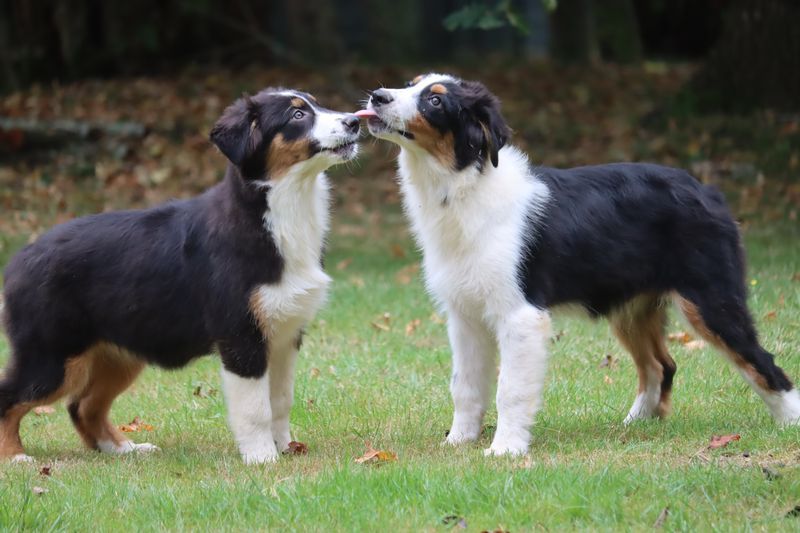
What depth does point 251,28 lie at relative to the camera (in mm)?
22672

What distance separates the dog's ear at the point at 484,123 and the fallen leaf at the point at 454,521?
7.06ft

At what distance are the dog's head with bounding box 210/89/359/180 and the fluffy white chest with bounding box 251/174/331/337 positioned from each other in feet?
0.37

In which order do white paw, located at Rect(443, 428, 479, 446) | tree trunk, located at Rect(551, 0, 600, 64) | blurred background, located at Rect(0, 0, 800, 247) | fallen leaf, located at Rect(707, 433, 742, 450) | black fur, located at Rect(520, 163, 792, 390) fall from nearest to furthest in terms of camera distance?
fallen leaf, located at Rect(707, 433, 742, 450), black fur, located at Rect(520, 163, 792, 390), white paw, located at Rect(443, 428, 479, 446), blurred background, located at Rect(0, 0, 800, 247), tree trunk, located at Rect(551, 0, 600, 64)

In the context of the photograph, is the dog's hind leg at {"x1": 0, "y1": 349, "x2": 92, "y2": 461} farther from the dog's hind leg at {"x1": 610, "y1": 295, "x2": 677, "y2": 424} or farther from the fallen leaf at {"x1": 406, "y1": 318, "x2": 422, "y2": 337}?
the fallen leaf at {"x1": 406, "y1": 318, "x2": 422, "y2": 337}

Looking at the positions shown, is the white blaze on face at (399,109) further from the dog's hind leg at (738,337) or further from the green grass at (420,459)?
the dog's hind leg at (738,337)

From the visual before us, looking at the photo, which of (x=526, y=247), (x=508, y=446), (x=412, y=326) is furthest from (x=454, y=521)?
(x=412, y=326)

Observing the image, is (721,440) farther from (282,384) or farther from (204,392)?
(204,392)

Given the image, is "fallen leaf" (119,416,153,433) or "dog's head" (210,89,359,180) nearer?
"dog's head" (210,89,359,180)

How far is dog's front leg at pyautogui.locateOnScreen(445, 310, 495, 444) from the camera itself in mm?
6855

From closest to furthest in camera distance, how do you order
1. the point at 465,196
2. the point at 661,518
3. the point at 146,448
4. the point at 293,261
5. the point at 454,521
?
1. the point at 661,518
2. the point at 454,521
3. the point at 293,261
4. the point at 465,196
5. the point at 146,448

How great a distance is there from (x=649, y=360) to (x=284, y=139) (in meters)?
2.63

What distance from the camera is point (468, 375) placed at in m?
6.87

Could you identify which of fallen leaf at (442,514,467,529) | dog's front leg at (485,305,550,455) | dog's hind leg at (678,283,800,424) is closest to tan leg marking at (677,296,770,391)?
dog's hind leg at (678,283,800,424)

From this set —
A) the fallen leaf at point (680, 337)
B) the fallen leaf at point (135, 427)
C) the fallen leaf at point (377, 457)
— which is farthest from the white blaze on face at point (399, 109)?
the fallen leaf at point (680, 337)
